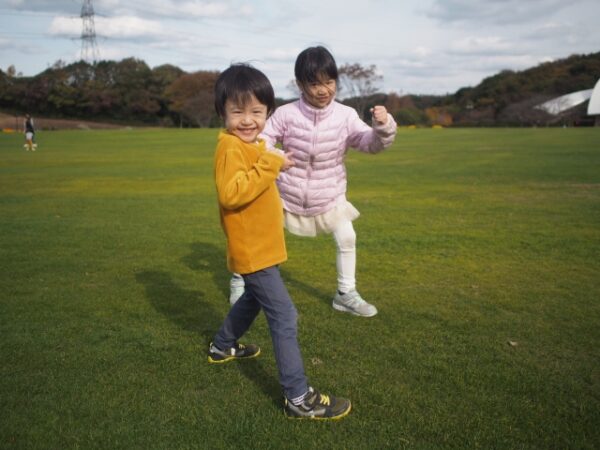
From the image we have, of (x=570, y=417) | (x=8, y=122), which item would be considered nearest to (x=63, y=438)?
(x=570, y=417)

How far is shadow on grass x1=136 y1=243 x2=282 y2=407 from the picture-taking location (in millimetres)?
3381

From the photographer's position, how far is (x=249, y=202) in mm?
2859

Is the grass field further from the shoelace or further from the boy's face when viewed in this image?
the boy's face

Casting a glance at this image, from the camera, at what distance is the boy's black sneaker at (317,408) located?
2.83 meters

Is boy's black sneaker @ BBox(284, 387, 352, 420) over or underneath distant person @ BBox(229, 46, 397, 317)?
underneath

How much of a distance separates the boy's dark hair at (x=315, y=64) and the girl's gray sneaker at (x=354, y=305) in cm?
178

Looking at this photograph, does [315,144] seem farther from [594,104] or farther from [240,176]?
[594,104]

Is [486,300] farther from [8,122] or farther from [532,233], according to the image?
[8,122]

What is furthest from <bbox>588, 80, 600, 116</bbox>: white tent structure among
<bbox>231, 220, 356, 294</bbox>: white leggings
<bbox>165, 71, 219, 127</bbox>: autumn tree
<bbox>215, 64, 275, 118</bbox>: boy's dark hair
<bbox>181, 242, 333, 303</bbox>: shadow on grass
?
<bbox>215, 64, 275, 118</bbox>: boy's dark hair

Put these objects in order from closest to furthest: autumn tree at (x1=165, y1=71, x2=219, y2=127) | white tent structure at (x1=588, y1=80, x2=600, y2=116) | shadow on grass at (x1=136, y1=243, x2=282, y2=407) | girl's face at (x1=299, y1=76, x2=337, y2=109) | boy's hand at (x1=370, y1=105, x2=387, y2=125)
Answer: shadow on grass at (x1=136, y1=243, x2=282, y2=407) → boy's hand at (x1=370, y1=105, x2=387, y2=125) → girl's face at (x1=299, y1=76, x2=337, y2=109) → white tent structure at (x1=588, y1=80, x2=600, y2=116) → autumn tree at (x1=165, y1=71, x2=219, y2=127)

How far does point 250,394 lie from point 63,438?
1.01 metres

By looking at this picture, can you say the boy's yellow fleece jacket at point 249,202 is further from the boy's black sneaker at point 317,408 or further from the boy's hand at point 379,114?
the boy's hand at point 379,114

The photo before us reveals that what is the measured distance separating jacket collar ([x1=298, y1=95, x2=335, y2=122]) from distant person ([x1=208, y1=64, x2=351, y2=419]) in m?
1.33

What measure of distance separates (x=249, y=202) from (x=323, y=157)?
1.64m
